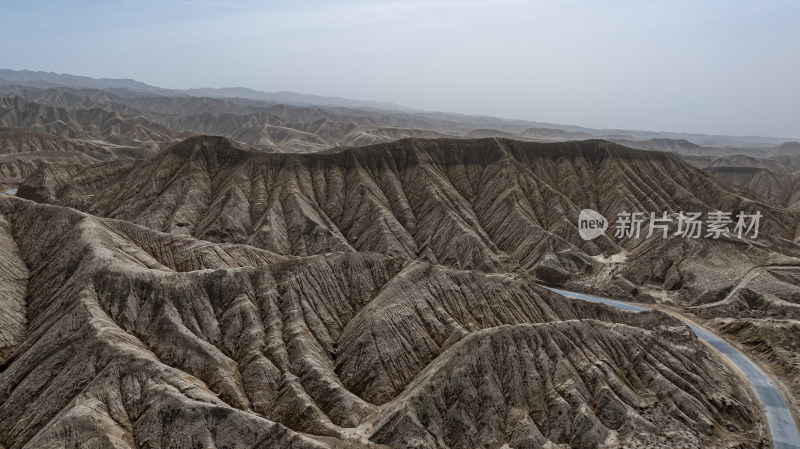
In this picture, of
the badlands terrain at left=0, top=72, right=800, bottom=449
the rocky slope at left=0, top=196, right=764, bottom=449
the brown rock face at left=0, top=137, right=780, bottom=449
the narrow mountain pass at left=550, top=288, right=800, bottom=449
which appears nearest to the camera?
the rocky slope at left=0, top=196, right=764, bottom=449

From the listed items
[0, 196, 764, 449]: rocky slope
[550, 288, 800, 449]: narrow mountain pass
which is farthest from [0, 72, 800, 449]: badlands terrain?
[550, 288, 800, 449]: narrow mountain pass

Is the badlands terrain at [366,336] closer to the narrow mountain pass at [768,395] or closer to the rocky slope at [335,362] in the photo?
the rocky slope at [335,362]

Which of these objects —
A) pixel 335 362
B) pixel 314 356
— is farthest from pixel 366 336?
pixel 314 356

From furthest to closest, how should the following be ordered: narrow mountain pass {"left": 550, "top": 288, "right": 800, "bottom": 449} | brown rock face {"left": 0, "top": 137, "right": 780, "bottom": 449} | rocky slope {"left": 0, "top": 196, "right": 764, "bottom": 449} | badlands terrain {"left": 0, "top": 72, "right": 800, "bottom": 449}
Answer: narrow mountain pass {"left": 550, "top": 288, "right": 800, "bottom": 449}
badlands terrain {"left": 0, "top": 72, "right": 800, "bottom": 449}
brown rock face {"left": 0, "top": 137, "right": 780, "bottom": 449}
rocky slope {"left": 0, "top": 196, "right": 764, "bottom": 449}

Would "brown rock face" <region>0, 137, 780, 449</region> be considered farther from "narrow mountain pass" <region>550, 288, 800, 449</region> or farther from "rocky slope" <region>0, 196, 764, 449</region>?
"narrow mountain pass" <region>550, 288, 800, 449</region>

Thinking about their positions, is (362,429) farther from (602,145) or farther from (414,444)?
(602,145)

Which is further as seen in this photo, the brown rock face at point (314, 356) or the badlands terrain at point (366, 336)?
the badlands terrain at point (366, 336)

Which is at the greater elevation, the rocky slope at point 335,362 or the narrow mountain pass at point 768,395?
the rocky slope at point 335,362

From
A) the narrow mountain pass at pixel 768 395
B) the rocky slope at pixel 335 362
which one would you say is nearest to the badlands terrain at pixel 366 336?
the rocky slope at pixel 335 362

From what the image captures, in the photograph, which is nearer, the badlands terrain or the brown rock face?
the brown rock face
